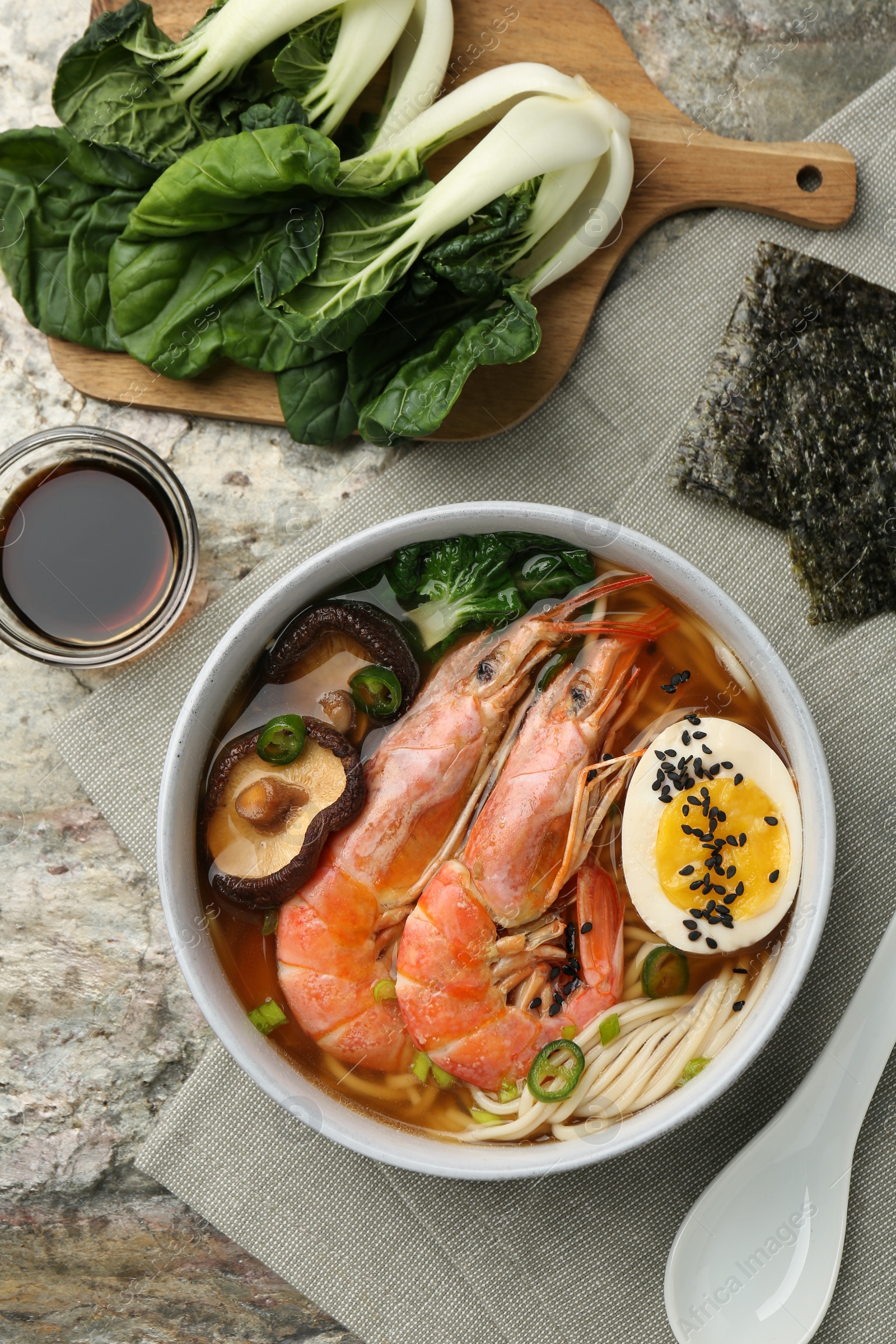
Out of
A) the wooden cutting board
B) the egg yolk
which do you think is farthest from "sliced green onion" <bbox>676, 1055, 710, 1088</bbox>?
the wooden cutting board

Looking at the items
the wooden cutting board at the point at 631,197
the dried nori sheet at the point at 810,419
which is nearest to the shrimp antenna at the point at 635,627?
the dried nori sheet at the point at 810,419

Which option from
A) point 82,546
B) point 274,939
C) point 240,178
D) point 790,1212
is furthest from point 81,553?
point 790,1212

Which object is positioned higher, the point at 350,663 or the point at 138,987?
the point at 350,663

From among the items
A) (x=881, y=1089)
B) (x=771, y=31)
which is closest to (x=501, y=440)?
(x=771, y=31)

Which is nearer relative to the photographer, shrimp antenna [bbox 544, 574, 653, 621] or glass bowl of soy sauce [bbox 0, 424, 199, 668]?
shrimp antenna [bbox 544, 574, 653, 621]

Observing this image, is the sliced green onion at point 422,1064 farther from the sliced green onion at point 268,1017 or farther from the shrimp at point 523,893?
the sliced green onion at point 268,1017

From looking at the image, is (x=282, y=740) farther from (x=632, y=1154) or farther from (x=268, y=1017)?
(x=632, y=1154)

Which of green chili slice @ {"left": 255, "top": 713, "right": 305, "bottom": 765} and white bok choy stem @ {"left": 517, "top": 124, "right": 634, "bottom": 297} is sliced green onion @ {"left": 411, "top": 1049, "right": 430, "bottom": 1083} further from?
white bok choy stem @ {"left": 517, "top": 124, "right": 634, "bottom": 297}

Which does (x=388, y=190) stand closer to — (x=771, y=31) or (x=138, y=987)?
(x=771, y=31)
